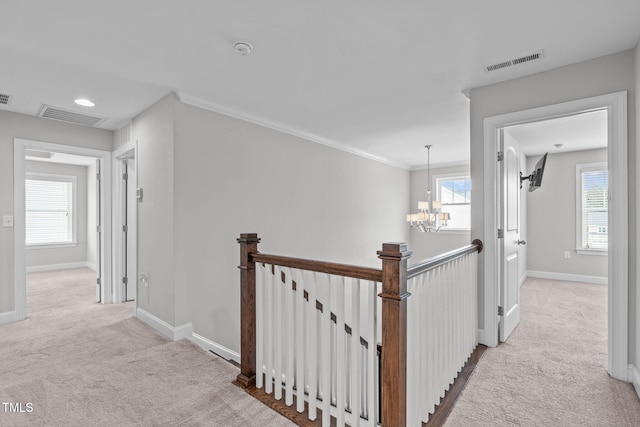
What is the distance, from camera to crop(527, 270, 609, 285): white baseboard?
5441 mm

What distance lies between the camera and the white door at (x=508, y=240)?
287cm

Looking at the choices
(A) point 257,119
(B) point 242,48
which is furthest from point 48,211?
(B) point 242,48

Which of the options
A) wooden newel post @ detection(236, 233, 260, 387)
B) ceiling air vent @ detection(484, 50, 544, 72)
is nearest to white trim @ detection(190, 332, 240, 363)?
wooden newel post @ detection(236, 233, 260, 387)

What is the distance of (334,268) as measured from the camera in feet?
5.56

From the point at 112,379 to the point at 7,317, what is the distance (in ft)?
7.30


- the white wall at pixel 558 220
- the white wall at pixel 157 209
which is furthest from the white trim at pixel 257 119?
the white wall at pixel 558 220

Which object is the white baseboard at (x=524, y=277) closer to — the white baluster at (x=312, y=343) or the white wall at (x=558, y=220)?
the white wall at (x=558, y=220)

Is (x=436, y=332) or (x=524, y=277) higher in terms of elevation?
(x=436, y=332)

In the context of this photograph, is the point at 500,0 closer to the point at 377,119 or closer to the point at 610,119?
the point at 610,119

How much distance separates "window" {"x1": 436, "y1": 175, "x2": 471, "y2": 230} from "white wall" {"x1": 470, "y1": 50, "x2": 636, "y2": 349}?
14.1ft

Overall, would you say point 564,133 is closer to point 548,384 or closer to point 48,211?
point 548,384

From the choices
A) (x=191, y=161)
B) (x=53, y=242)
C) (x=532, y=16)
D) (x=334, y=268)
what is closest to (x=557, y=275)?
(x=532, y=16)

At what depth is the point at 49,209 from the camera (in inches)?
→ 256

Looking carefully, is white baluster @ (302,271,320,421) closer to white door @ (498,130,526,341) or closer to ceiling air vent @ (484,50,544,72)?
white door @ (498,130,526,341)
